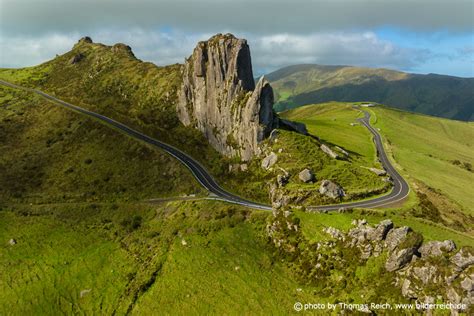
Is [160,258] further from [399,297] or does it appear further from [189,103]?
[189,103]

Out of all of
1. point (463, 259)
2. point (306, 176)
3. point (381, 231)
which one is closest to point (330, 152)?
point (306, 176)

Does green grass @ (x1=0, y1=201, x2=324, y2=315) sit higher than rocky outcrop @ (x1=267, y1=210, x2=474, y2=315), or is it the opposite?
rocky outcrop @ (x1=267, y1=210, x2=474, y2=315)

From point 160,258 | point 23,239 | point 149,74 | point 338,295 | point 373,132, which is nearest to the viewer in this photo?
point 338,295

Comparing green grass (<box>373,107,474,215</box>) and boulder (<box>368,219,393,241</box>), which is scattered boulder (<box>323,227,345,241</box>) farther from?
green grass (<box>373,107,474,215</box>)

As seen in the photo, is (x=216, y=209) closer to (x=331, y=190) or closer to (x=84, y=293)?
(x=331, y=190)

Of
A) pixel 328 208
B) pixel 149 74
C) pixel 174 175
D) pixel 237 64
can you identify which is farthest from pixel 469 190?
pixel 149 74

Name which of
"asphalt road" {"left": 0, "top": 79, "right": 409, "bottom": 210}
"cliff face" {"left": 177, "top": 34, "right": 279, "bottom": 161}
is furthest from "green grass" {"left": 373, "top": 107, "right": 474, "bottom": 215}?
"cliff face" {"left": 177, "top": 34, "right": 279, "bottom": 161}
